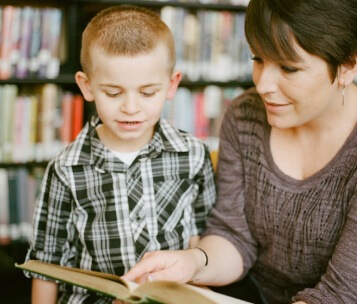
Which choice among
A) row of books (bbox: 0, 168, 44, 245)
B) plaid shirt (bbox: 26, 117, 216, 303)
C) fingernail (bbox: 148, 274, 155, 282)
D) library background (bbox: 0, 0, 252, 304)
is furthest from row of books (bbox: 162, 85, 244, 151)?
fingernail (bbox: 148, 274, 155, 282)

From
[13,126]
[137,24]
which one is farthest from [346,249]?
[13,126]

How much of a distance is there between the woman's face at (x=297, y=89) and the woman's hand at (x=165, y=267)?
15.0 inches

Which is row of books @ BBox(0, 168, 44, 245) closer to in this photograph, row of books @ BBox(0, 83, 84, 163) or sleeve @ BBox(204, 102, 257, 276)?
row of books @ BBox(0, 83, 84, 163)

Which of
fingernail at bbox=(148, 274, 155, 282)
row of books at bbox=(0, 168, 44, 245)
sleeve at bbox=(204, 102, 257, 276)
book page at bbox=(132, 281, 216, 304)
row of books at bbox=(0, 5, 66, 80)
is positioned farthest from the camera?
row of books at bbox=(0, 168, 44, 245)

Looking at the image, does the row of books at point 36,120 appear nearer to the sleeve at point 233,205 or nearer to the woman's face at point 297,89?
the sleeve at point 233,205

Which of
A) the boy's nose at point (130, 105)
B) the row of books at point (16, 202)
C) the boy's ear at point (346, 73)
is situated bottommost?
the row of books at point (16, 202)

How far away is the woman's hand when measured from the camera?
1.11 m

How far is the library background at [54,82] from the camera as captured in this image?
2.30 metres

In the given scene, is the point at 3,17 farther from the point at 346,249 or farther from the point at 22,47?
the point at 346,249

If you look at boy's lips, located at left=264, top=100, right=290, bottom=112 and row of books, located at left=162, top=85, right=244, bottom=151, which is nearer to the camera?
boy's lips, located at left=264, top=100, right=290, bottom=112

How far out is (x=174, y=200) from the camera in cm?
137

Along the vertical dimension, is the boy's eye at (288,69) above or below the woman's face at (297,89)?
above

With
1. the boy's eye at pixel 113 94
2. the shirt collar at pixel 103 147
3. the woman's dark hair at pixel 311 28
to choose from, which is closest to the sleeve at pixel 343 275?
the woman's dark hair at pixel 311 28

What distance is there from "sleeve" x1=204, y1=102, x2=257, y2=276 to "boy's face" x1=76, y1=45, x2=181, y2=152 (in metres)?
0.27
